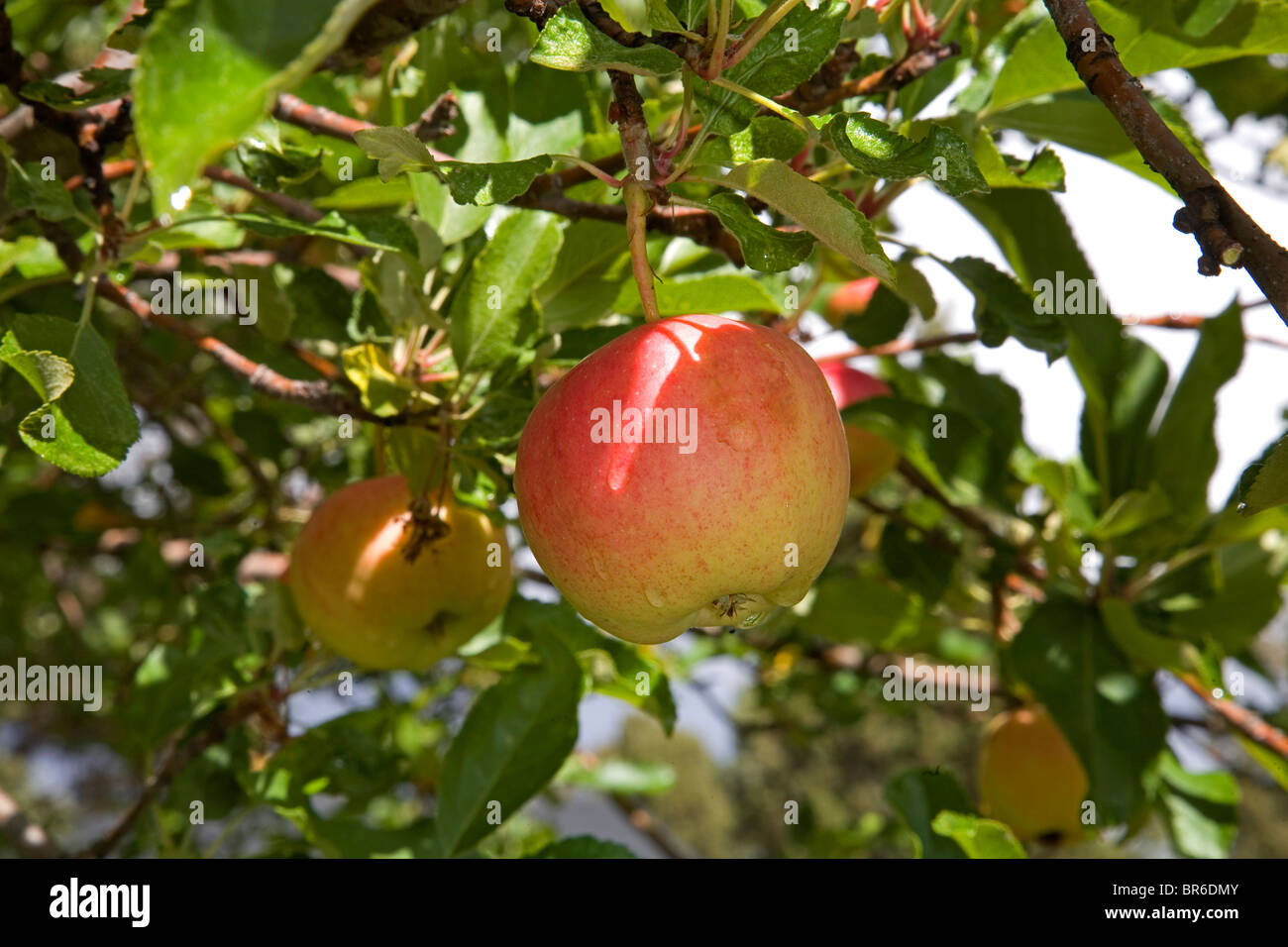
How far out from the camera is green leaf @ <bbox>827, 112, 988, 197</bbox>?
0.84 metres

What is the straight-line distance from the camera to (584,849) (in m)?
1.54

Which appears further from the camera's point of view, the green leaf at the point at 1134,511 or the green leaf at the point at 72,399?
the green leaf at the point at 1134,511

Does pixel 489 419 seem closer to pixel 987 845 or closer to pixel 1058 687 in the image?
pixel 987 845

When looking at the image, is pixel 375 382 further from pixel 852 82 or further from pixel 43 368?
pixel 852 82

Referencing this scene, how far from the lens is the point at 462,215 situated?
4.62 ft

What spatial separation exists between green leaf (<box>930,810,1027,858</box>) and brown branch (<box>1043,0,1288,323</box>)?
0.82 meters

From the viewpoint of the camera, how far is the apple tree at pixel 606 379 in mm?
864

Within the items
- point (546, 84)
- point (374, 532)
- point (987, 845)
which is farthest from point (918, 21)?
point (987, 845)

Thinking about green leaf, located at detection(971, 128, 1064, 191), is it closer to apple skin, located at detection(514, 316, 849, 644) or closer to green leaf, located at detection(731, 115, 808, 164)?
green leaf, located at detection(731, 115, 808, 164)

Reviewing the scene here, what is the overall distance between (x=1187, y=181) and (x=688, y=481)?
17.2 inches

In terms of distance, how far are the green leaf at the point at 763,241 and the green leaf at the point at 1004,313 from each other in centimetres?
40

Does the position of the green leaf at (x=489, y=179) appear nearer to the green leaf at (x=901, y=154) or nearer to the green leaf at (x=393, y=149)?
the green leaf at (x=393, y=149)

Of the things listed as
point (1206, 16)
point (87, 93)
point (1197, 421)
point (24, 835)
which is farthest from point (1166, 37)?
point (24, 835)

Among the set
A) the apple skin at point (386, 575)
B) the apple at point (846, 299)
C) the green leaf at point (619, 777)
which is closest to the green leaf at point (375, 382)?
the apple skin at point (386, 575)
